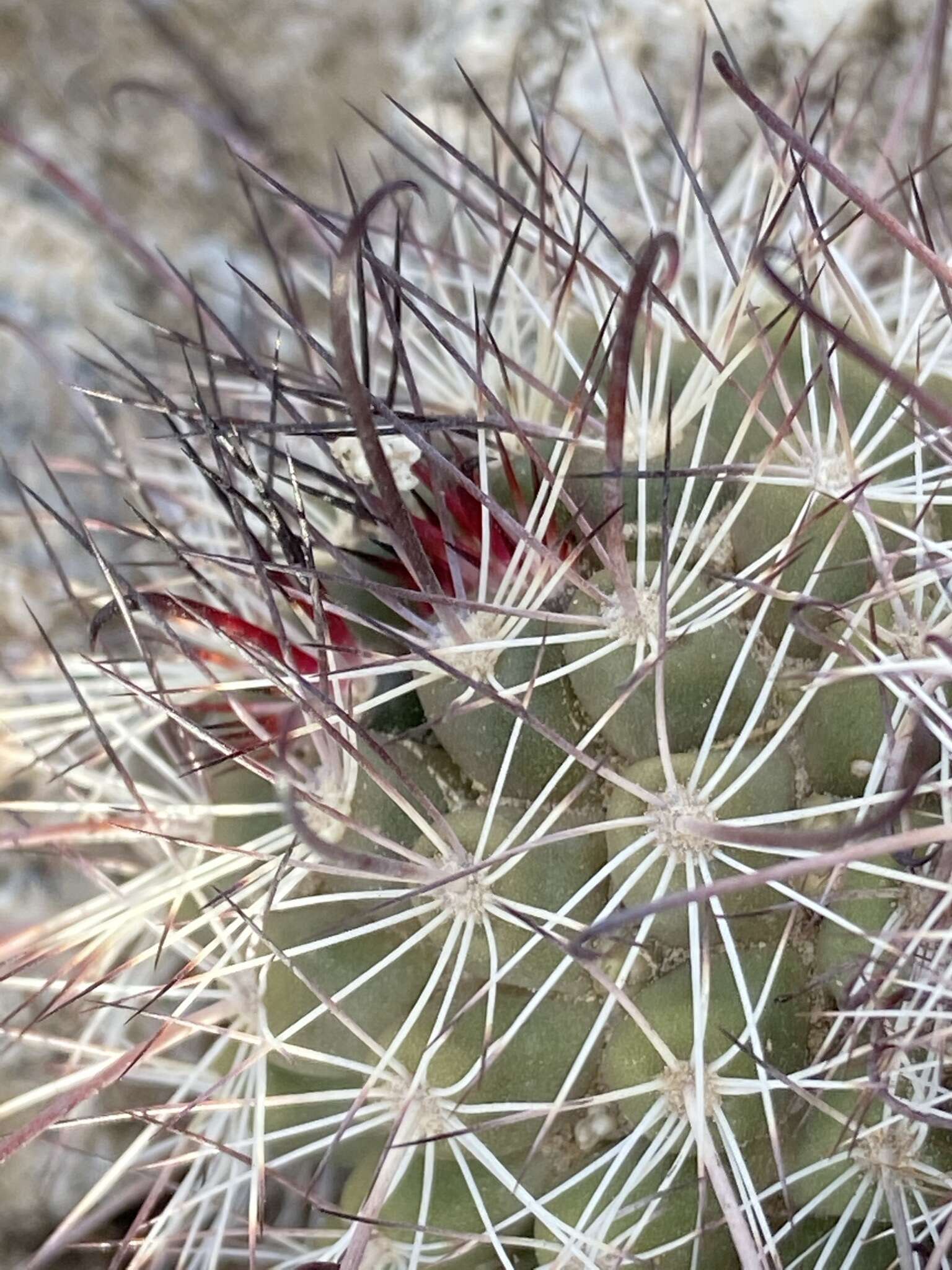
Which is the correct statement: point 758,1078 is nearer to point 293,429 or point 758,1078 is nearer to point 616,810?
point 616,810

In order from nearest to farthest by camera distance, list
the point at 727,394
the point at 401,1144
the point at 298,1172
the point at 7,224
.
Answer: the point at 401,1144, the point at 727,394, the point at 298,1172, the point at 7,224

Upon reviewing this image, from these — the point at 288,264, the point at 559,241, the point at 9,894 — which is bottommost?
the point at 9,894

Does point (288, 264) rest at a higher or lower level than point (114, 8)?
lower

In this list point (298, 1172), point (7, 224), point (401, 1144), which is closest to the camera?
point (401, 1144)

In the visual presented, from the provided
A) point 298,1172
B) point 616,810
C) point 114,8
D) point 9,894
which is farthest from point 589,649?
point 114,8

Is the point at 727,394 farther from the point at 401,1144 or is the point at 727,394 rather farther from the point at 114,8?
the point at 114,8

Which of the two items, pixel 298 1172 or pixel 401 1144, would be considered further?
pixel 298 1172
